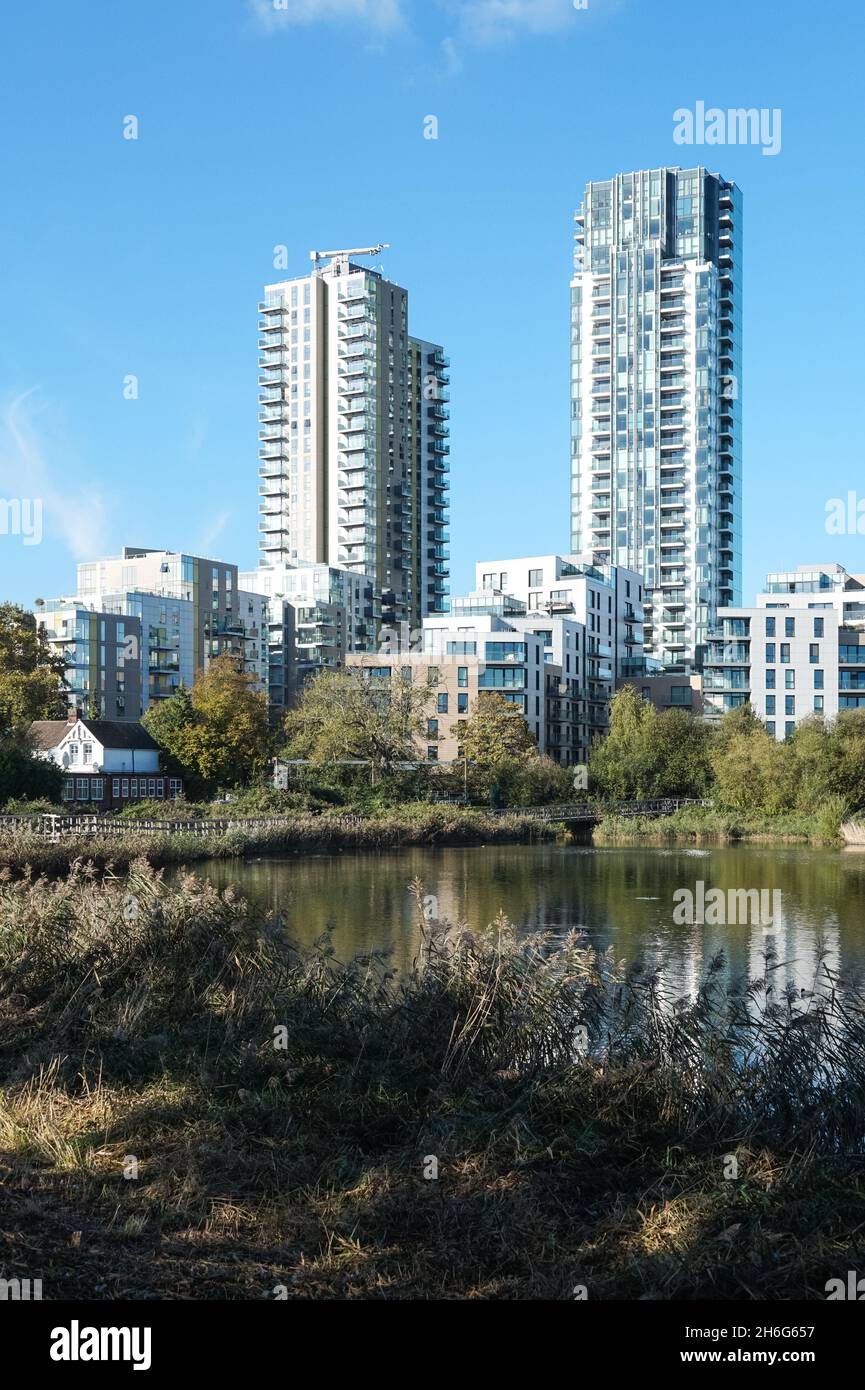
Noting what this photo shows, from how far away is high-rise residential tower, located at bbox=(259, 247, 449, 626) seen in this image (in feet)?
472

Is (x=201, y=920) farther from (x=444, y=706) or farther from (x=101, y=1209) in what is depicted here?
(x=444, y=706)

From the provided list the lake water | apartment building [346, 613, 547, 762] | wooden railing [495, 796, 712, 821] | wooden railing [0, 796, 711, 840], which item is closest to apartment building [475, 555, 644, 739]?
apartment building [346, 613, 547, 762]

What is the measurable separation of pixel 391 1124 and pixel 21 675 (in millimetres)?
59954

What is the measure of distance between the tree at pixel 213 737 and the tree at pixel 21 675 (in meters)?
6.15

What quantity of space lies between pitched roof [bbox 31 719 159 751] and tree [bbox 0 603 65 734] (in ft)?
3.31

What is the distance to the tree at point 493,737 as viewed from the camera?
252ft

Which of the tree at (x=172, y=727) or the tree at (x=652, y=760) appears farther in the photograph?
the tree at (x=652, y=760)

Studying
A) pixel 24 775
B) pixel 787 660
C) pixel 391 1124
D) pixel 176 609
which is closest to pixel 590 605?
pixel 787 660

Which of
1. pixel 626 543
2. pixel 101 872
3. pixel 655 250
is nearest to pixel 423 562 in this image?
pixel 626 543

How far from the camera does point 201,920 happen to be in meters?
13.2

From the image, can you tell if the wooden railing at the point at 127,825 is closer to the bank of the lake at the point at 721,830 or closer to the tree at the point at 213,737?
the tree at the point at 213,737

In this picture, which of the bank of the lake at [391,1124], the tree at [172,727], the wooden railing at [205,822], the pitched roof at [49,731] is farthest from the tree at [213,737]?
the bank of the lake at [391,1124]

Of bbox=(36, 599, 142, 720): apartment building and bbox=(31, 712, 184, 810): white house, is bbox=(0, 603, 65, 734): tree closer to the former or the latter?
bbox=(31, 712, 184, 810): white house

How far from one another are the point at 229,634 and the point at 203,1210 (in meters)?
119
